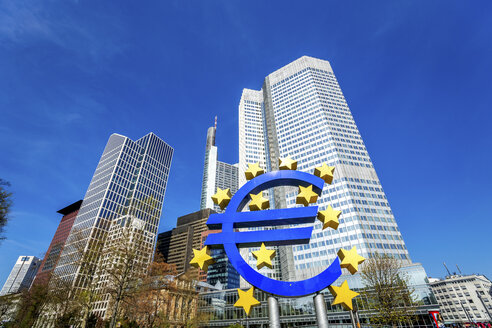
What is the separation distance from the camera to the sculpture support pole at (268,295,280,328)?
452 inches

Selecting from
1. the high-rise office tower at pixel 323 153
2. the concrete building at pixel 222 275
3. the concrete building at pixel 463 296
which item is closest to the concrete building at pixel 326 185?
the high-rise office tower at pixel 323 153

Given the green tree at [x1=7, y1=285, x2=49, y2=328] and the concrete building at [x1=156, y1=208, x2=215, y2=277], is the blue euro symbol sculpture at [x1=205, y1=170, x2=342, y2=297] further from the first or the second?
the concrete building at [x1=156, y1=208, x2=215, y2=277]

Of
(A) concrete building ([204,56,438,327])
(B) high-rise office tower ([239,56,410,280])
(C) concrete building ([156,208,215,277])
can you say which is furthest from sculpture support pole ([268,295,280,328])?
(C) concrete building ([156,208,215,277])

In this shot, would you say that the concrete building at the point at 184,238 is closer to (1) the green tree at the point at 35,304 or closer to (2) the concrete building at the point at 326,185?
(2) the concrete building at the point at 326,185

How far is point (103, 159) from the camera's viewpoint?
14025 cm

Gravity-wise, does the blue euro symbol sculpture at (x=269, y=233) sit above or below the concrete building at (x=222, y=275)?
below

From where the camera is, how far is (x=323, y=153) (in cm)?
9375

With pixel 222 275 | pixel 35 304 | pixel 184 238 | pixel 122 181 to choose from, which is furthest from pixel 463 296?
pixel 122 181

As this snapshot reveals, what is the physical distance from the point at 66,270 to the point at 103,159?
6406 centimetres

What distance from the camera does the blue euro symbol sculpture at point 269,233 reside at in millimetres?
11672

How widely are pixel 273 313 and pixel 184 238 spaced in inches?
6703

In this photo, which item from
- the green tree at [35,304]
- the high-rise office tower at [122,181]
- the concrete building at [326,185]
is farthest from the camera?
the high-rise office tower at [122,181]

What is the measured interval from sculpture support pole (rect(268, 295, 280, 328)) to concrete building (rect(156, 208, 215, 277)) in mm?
152058

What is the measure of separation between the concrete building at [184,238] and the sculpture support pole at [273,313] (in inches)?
5987
